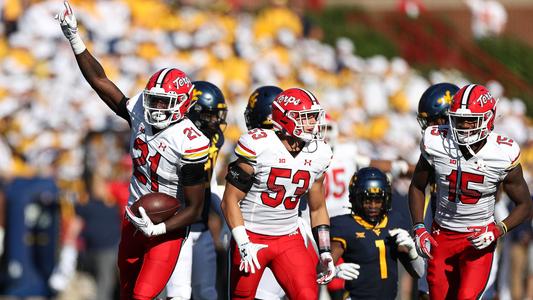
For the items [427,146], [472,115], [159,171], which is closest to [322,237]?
[427,146]

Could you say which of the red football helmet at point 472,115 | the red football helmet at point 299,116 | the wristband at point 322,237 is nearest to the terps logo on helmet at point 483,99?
the red football helmet at point 472,115

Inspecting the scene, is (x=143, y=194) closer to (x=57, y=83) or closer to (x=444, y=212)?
(x=444, y=212)

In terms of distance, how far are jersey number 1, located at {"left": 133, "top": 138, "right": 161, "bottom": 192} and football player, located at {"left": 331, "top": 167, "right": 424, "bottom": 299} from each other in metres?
1.38

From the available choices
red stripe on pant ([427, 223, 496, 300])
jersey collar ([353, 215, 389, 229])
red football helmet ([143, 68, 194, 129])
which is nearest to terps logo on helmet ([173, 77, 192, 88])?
red football helmet ([143, 68, 194, 129])

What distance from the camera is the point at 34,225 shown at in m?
12.8

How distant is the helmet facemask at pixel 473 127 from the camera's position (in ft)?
24.4

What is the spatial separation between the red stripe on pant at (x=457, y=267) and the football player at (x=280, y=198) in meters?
0.78

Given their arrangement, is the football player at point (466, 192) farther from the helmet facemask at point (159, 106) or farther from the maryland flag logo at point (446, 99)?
the helmet facemask at point (159, 106)

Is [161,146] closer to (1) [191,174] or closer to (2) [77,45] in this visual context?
(1) [191,174]

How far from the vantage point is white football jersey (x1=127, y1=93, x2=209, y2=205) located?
23.9ft

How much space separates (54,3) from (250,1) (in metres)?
8.18

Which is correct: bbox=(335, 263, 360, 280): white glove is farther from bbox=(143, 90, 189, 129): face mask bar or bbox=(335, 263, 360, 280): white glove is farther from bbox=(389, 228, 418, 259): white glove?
bbox=(143, 90, 189, 129): face mask bar

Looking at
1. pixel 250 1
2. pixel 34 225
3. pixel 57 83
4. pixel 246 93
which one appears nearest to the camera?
pixel 34 225

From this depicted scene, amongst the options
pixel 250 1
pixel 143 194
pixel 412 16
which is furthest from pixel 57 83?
pixel 412 16
